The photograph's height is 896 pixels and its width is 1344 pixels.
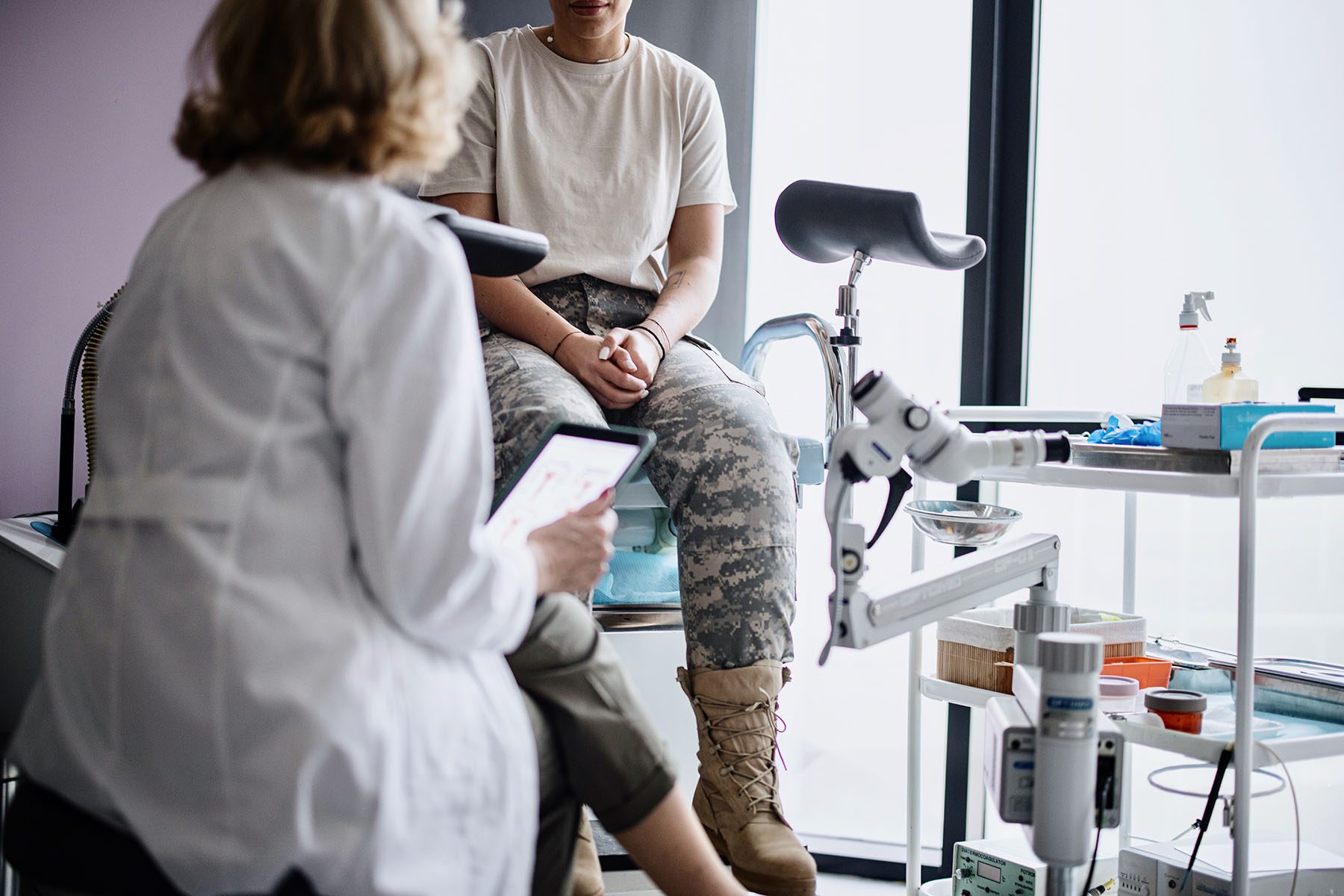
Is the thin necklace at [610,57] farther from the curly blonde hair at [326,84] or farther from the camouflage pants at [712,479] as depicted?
the curly blonde hair at [326,84]

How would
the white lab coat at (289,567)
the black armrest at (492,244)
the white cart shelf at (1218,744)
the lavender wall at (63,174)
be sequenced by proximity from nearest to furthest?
1. the white lab coat at (289,567)
2. the black armrest at (492,244)
3. the white cart shelf at (1218,744)
4. the lavender wall at (63,174)

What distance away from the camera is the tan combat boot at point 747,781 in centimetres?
115

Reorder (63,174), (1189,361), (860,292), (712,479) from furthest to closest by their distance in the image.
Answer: (860,292), (63,174), (1189,361), (712,479)

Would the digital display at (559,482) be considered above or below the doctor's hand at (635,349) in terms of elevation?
below

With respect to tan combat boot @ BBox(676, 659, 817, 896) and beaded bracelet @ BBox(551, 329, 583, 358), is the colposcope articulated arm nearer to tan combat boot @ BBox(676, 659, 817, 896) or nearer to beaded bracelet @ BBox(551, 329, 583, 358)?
tan combat boot @ BBox(676, 659, 817, 896)

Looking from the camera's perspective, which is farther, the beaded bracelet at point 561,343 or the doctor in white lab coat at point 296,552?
the beaded bracelet at point 561,343

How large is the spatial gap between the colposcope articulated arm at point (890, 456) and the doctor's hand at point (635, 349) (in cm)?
42

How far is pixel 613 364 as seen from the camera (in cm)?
145

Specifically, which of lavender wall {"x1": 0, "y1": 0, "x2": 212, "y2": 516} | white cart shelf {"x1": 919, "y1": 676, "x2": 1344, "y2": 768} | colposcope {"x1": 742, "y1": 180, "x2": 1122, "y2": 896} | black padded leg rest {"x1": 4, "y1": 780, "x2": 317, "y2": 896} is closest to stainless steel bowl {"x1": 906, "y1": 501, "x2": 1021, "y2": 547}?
colposcope {"x1": 742, "y1": 180, "x2": 1122, "y2": 896}

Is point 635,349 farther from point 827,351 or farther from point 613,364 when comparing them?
point 827,351

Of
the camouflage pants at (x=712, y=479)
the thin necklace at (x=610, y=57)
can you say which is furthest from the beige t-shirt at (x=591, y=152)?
the camouflage pants at (x=712, y=479)

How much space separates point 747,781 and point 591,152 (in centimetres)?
96

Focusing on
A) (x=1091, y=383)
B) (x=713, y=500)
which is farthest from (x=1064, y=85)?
(x=713, y=500)

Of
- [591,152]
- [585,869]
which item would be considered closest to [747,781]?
[585,869]
